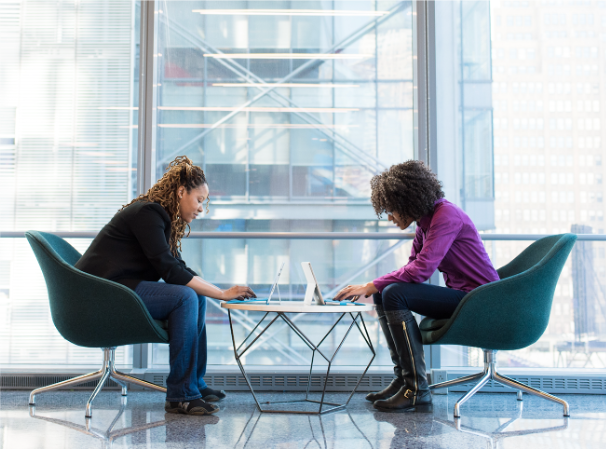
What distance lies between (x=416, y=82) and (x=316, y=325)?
1471mm

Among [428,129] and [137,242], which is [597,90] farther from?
[137,242]

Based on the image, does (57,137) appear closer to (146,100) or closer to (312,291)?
(146,100)

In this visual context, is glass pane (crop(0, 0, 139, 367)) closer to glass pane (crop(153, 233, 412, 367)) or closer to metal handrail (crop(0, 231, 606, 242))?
metal handrail (crop(0, 231, 606, 242))

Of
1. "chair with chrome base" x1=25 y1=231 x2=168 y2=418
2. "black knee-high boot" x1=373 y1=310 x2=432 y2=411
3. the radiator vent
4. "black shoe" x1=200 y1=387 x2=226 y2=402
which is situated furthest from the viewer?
the radiator vent

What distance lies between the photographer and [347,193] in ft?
10.1

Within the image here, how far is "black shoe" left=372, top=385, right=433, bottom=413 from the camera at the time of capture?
7.51 ft

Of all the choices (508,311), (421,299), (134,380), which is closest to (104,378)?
(134,380)

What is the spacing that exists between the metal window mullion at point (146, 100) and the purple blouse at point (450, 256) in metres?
1.43

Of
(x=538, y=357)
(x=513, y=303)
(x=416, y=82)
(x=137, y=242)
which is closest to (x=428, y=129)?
(x=416, y=82)

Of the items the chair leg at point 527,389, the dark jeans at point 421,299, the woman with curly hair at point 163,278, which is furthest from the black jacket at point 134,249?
the chair leg at point 527,389

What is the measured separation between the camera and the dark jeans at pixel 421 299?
2.32m

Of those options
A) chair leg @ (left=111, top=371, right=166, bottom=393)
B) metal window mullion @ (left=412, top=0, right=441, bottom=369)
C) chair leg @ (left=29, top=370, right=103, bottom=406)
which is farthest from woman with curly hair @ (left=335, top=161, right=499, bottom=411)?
chair leg @ (left=29, top=370, right=103, bottom=406)

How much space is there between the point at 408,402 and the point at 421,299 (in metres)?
0.43

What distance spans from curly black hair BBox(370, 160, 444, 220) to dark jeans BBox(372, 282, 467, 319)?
13.6 inches
